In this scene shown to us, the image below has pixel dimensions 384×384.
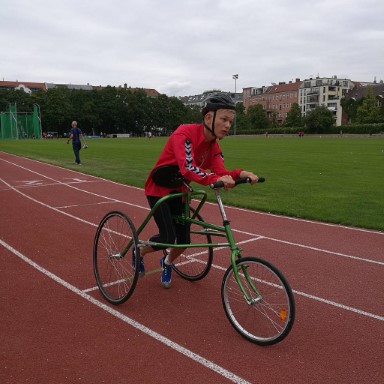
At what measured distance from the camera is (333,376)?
3018mm

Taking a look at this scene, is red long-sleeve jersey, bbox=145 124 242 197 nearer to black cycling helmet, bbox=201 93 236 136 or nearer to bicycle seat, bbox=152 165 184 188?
bicycle seat, bbox=152 165 184 188

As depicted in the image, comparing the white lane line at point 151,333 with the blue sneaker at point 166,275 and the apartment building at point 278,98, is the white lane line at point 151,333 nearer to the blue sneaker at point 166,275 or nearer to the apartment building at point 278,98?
the blue sneaker at point 166,275

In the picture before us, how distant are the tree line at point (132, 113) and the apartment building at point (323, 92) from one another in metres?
18.7

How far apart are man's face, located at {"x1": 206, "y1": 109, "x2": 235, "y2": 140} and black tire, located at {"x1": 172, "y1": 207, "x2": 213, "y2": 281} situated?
42.7 inches

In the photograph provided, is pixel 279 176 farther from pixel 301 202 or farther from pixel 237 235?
pixel 237 235

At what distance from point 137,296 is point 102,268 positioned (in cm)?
58

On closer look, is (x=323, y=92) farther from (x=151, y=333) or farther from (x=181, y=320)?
(x=151, y=333)

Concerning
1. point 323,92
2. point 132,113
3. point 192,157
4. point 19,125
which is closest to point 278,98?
point 323,92

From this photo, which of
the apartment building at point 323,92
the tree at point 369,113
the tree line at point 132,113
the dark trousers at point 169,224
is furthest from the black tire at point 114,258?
the apartment building at point 323,92

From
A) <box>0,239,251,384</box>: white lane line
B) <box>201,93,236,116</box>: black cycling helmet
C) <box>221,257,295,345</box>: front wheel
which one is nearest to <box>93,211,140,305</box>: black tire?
<box>0,239,251,384</box>: white lane line

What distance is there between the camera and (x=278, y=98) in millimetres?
140000

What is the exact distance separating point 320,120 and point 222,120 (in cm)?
7978

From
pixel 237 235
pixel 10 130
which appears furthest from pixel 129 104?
pixel 237 235

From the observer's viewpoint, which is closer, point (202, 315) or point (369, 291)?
point (202, 315)
